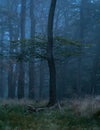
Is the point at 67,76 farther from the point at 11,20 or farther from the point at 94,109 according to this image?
the point at 94,109

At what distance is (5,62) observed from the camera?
91.7 ft

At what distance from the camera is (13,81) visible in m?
34.2

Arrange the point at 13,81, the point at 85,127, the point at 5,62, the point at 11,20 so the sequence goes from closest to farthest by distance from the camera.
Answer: the point at 85,127 → the point at 5,62 → the point at 11,20 → the point at 13,81

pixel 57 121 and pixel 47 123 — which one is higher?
pixel 47 123

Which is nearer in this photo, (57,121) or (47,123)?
(47,123)

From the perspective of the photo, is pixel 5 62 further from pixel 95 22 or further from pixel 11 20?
pixel 95 22

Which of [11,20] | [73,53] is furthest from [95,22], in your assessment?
[73,53]

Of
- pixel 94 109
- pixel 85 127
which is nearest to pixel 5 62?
pixel 94 109

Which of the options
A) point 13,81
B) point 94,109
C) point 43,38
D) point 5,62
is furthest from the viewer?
point 13,81

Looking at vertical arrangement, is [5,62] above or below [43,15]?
below

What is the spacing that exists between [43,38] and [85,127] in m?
9.13

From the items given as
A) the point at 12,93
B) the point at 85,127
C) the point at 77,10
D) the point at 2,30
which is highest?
the point at 77,10

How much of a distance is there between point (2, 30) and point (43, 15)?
4.97 m

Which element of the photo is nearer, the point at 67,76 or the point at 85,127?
the point at 85,127
